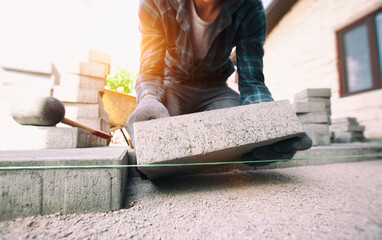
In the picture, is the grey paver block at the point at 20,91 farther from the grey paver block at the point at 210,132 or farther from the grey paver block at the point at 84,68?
the grey paver block at the point at 210,132

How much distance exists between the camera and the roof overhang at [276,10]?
0.54m

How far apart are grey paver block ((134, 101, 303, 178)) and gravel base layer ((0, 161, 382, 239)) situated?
Result: 160 millimetres

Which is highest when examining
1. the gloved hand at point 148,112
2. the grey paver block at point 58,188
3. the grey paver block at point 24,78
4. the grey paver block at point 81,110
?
the grey paver block at point 24,78

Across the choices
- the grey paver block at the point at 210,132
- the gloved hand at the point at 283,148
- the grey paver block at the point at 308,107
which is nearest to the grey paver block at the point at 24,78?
the grey paver block at the point at 210,132

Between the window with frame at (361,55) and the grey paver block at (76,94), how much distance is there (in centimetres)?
231

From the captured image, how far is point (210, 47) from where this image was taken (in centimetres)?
106

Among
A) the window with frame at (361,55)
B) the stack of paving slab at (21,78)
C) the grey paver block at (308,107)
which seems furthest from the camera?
the stack of paving slab at (21,78)

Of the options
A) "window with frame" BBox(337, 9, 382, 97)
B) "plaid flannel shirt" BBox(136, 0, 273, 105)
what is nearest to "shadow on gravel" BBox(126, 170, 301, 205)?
"plaid flannel shirt" BBox(136, 0, 273, 105)

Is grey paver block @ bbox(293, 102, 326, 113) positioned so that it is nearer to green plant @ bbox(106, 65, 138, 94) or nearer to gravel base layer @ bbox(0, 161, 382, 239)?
gravel base layer @ bbox(0, 161, 382, 239)

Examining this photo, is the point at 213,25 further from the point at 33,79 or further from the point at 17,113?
the point at 33,79

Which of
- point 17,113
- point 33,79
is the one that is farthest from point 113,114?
point 17,113

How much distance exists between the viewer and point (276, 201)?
0.60 m

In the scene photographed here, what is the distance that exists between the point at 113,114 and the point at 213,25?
2.37 meters

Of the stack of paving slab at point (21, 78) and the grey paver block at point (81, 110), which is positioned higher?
the stack of paving slab at point (21, 78)
